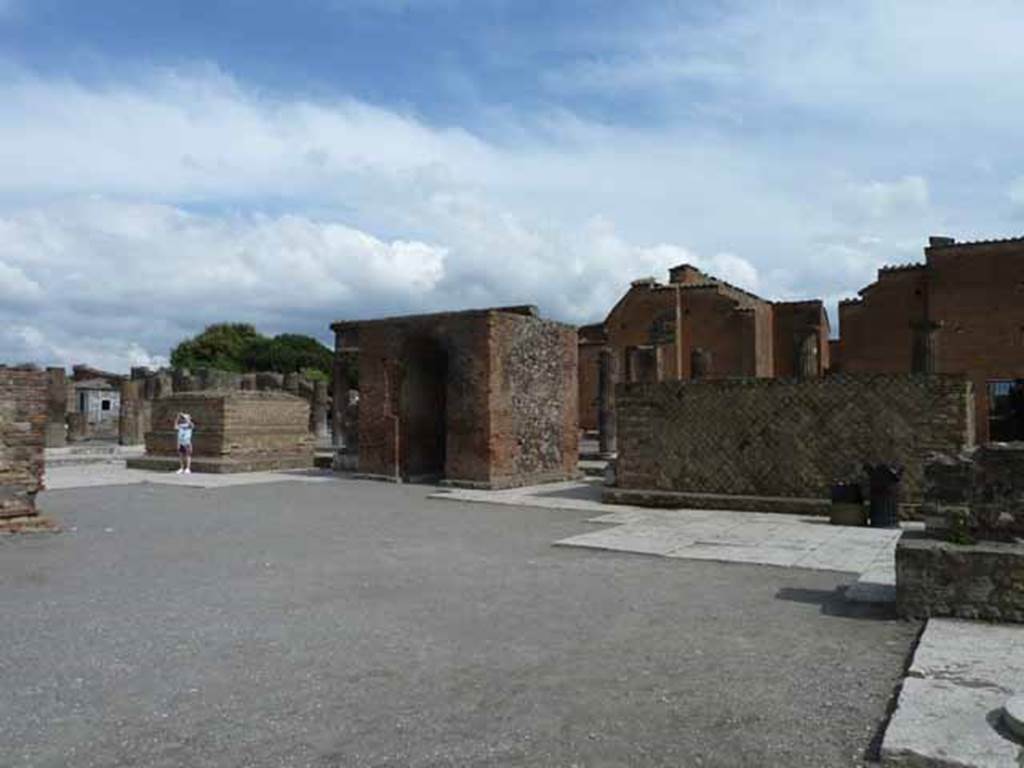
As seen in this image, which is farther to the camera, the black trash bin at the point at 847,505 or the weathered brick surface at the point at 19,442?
the black trash bin at the point at 847,505

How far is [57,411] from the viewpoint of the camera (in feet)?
114

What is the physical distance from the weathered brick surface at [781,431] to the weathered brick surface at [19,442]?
27.9 feet

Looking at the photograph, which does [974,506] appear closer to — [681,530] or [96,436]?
[681,530]

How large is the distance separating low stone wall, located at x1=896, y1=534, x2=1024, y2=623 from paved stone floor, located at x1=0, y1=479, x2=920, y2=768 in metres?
0.28

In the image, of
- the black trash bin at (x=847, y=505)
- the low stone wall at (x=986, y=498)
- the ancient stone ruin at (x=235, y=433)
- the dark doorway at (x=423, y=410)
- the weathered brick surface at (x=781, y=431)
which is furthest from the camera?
the ancient stone ruin at (x=235, y=433)

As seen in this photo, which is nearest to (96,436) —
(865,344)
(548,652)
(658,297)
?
(658,297)

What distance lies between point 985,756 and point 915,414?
31.4 ft

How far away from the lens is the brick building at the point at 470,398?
16844mm

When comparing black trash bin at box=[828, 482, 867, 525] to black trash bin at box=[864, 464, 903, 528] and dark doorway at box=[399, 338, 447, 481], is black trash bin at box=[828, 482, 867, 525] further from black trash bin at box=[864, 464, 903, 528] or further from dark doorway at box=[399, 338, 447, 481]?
dark doorway at box=[399, 338, 447, 481]

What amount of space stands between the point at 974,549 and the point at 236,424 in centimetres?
1867

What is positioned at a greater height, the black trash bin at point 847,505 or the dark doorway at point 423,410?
the dark doorway at point 423,410

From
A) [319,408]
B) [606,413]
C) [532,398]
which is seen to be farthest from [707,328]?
[532,398]

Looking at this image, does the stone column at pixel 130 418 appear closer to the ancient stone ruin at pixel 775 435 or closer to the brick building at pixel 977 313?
the ancient stone ruin at pixel 775 435

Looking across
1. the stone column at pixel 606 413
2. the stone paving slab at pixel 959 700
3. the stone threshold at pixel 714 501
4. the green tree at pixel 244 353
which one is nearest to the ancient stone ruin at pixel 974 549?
the stone paving slab at pixel 959 700
